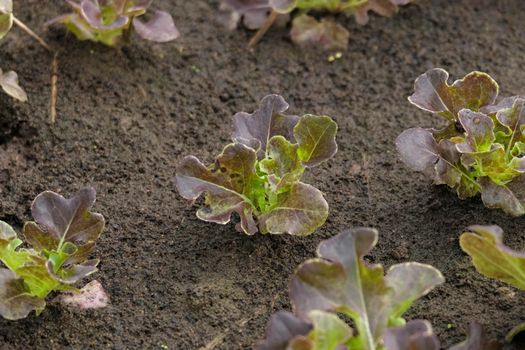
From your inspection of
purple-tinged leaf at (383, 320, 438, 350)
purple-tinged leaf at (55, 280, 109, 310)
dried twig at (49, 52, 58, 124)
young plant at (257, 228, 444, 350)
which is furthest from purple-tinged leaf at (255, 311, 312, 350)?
dried twig at (49, 52, 58, 124)

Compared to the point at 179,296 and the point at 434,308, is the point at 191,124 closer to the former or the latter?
the point at 179,296

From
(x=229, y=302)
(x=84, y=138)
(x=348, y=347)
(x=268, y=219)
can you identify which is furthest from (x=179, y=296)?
(x=84, y=138)

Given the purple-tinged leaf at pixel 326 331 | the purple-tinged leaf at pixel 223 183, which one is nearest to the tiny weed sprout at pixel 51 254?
the purple-tinged leaf at pixel 223 183

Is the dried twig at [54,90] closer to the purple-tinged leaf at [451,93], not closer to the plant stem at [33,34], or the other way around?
the plant stem at [33,34]

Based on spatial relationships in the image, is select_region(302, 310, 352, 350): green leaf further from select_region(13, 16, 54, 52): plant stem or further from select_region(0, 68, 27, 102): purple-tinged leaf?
select_region(13, 16, 54, 52): plant stem

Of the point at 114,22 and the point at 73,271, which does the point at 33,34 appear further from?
the point at 73,271

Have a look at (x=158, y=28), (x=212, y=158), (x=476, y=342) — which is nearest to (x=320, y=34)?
(x=158, y=28)
